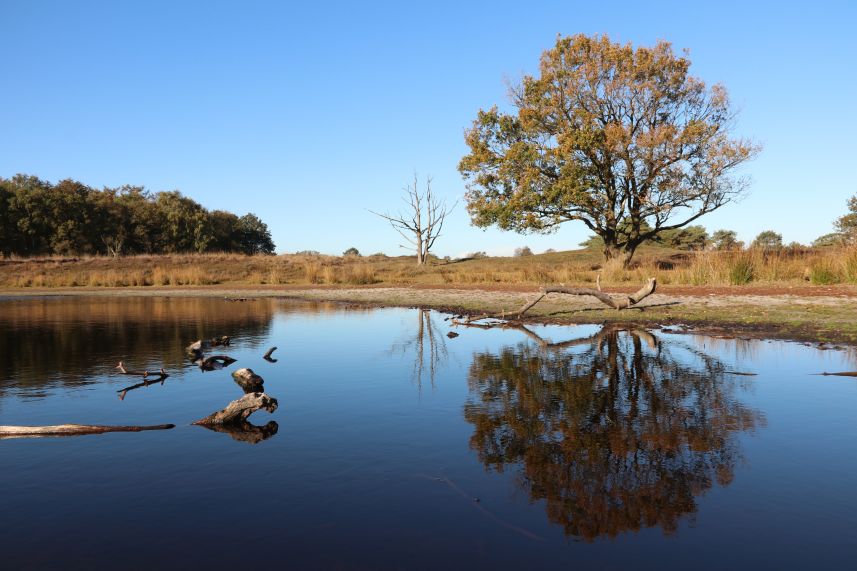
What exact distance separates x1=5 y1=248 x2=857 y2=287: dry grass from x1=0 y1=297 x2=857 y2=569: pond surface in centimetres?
1272

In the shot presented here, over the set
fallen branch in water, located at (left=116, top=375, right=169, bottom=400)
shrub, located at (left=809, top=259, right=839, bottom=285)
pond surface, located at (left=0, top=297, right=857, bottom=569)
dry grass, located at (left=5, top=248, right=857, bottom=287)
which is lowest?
pond surface, located at (left=0, top=297, right=857, bottom=569)

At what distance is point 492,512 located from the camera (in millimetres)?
4246

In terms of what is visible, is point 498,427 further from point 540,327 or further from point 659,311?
point 659,311

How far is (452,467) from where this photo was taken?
514 cm

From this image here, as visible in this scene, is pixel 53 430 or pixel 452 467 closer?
pixel 452 467

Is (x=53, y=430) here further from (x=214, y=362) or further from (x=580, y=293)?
(x=580, y=293)

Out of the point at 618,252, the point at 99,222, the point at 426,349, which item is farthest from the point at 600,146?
the point at 99,222

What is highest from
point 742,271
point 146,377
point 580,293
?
point 742,271

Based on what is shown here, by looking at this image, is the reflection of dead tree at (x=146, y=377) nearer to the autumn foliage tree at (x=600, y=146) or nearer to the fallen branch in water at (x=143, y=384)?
the fallen branch in water at (x=143, y=384)

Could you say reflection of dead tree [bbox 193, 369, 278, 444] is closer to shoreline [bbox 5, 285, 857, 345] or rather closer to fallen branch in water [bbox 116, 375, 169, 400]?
fallen branch in water [bbox 116, 375, 169, 400]

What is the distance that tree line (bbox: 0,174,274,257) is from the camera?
213 feet

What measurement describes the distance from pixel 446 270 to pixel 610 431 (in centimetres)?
3552

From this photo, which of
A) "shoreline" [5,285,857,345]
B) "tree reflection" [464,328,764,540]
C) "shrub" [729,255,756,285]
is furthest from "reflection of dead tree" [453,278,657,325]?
"shrub" [729,255,756,285]

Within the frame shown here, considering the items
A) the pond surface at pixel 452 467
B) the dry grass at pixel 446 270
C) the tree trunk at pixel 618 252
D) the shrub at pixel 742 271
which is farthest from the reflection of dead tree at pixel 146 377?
the tree trunk at pixel 618 252
